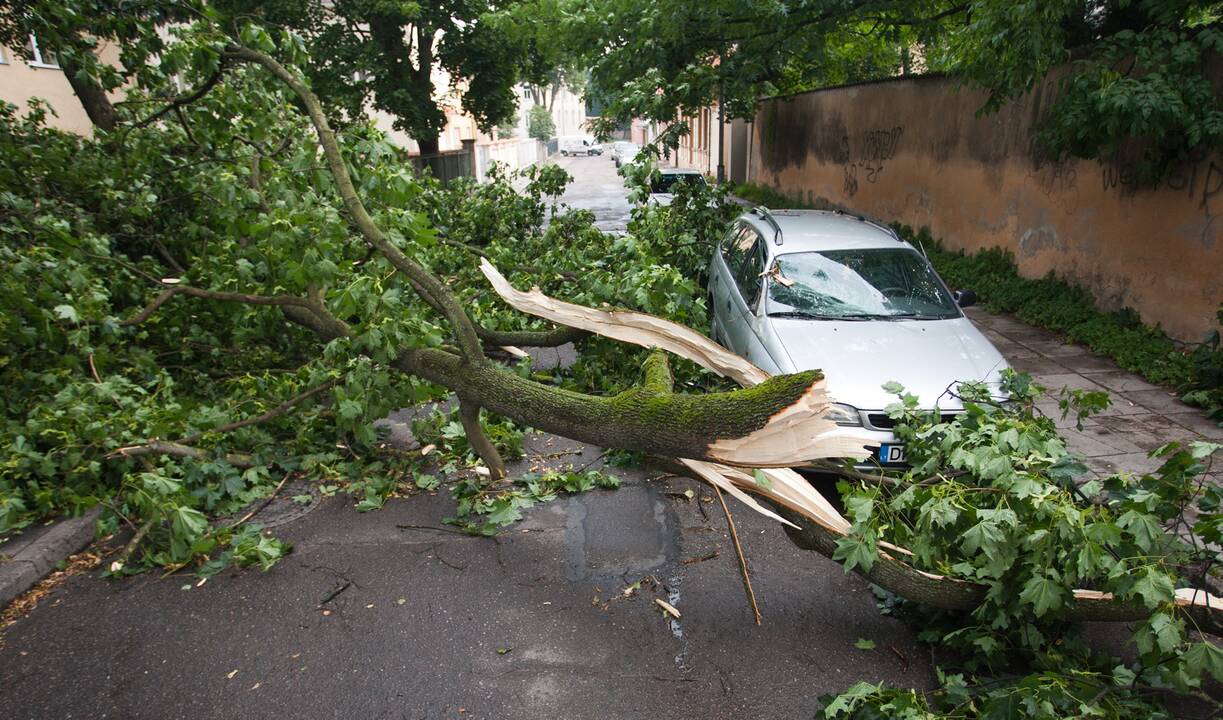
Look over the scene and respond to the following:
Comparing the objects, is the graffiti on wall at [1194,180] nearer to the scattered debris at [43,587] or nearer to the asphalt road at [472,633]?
the asphalt road at [472,633]

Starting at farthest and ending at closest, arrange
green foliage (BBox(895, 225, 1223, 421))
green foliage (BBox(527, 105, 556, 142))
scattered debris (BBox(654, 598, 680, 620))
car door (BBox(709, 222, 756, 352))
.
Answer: green foliage (BBox(527, 105, 556, 142))
car door (BBox(709, 222, 756, 352))
green foliage (BBox(895, 225, 1223, 421))
scattered debris (BBox(654, 598, 680, 620))

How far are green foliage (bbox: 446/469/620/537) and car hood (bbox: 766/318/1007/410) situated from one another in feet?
5.17

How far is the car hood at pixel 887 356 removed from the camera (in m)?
4.68

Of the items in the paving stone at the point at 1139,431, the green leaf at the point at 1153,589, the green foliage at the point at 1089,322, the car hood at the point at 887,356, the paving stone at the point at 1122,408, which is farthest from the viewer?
the green foliage at the point at 1089,322

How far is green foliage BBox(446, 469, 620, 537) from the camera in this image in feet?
15.2

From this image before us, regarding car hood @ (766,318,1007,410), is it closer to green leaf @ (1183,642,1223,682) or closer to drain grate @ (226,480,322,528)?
A: green leaf @ (1183,642,1223,682)

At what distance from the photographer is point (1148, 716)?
2.73 metres

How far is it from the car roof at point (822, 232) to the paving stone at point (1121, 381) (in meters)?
2.29

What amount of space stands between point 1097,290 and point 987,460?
620 cm

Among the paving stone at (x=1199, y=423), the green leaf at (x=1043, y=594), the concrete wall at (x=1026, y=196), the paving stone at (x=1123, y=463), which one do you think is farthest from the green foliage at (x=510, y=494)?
the concrete wall at (x=1026, y=196)

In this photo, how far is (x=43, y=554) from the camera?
13.9 ft

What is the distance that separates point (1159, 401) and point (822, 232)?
3.14 metres

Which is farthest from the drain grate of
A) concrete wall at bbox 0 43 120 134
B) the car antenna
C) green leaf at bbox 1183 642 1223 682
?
concrete wall at bbox 0 43 120 134

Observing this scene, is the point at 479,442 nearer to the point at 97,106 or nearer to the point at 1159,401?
the point at 1159,401
